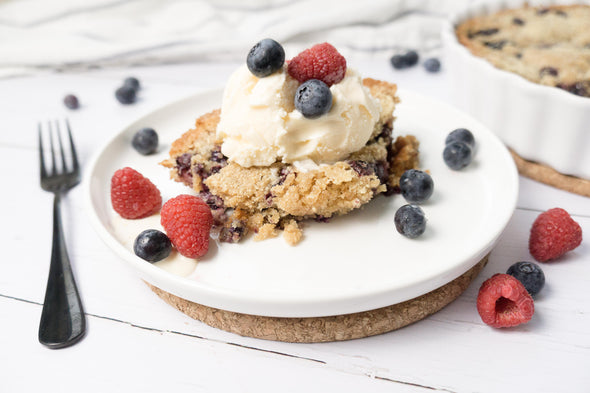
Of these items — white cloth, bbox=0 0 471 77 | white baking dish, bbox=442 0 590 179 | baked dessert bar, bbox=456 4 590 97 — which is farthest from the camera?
white cloth, bbox=0 0 471 77

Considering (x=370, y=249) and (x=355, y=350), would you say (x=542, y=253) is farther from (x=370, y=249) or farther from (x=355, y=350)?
(x=355, y=350)

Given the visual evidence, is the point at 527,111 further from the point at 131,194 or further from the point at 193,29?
the point at 193,29

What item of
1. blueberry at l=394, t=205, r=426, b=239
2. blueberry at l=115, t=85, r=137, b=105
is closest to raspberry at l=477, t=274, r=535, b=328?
blueberry at l=394, t=205, r=426, b=239

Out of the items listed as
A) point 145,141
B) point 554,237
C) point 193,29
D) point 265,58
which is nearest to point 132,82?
point 193,29

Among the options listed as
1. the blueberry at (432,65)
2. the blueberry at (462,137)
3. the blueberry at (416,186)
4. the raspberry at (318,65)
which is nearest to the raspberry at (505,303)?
the blueberry at (416,186)

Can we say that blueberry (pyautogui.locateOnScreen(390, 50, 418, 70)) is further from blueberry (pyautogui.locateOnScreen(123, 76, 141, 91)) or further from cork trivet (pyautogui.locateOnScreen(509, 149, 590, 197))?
blueberry (pyautogui.locateOnScreen(123, 76, 141, 91))

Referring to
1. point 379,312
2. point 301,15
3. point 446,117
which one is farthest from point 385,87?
point 301,15
